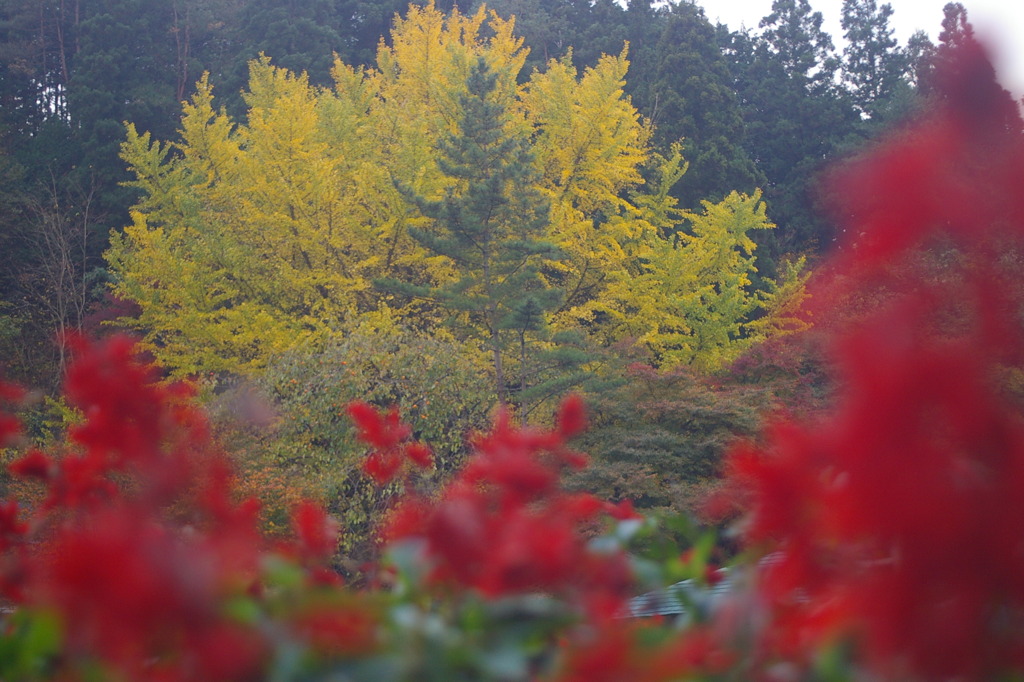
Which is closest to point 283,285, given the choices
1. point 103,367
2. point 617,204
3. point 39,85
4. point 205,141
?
point 205,141

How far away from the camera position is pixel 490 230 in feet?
47.9

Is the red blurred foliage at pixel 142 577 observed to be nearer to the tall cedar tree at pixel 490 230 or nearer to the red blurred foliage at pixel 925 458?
the red blurred foliage at pixel 925 458

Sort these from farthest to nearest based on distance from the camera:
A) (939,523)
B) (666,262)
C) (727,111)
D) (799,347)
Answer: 1. (727,111)
2. (666,262)
3. (799,347)
4. (939,523)

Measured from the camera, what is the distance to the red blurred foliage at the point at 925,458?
87cm

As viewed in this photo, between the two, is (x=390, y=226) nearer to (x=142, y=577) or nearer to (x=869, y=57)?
(x=142, y=577)

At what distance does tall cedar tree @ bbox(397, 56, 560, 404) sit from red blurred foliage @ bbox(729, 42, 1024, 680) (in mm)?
12501

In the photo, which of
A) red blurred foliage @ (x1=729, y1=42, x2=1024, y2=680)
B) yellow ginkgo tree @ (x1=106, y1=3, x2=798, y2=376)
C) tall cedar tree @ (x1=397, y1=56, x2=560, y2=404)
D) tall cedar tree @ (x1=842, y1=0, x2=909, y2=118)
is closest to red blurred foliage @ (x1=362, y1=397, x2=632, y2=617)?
red blurred foliage @ (x1=729, y1=42, x2=1024, y2=680)

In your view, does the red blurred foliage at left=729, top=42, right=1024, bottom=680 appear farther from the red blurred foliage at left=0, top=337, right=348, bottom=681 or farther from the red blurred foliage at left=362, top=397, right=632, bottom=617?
the red blurred foliage at left=0, top=337, right=348, bottom=681

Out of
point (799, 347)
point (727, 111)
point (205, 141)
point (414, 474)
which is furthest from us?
point (727, 111)

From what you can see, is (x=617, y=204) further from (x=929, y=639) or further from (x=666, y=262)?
(x=929, y=639)

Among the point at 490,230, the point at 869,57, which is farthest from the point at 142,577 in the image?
the point at 869,57

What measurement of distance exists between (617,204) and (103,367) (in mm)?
17480

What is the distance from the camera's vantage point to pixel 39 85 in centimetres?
2719

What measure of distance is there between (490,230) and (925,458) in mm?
13883
